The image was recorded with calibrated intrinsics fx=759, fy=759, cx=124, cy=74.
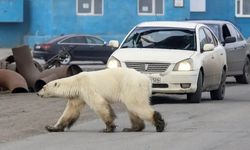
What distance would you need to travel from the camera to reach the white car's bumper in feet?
51.1

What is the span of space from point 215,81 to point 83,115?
14.3 ft

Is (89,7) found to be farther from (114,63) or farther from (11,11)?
(114,63)

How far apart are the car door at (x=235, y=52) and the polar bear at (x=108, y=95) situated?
1029cm

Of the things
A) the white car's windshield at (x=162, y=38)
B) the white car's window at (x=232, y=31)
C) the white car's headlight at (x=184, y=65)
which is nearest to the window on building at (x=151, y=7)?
the white car's window at (x=232, y=31)

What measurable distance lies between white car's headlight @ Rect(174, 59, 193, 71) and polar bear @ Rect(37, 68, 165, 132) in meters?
3.96

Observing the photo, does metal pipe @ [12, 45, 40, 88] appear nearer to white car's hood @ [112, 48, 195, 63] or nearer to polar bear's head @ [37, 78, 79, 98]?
white car's hood @ [112, 48, 195, 63]

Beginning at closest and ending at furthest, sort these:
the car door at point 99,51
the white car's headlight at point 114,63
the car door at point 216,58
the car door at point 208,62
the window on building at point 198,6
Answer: the white car's headlight at point 114,63
the car door at point 208,62
the car door at point 216,58
the car door at point 99,51
the window on building at point 198,6

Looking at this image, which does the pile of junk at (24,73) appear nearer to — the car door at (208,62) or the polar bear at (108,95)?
the car door at (208,62)

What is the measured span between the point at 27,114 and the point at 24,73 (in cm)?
577

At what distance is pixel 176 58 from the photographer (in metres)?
15.7

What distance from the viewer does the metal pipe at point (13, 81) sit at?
19297 millimetres

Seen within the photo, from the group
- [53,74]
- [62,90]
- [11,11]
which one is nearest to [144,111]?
[62,90]

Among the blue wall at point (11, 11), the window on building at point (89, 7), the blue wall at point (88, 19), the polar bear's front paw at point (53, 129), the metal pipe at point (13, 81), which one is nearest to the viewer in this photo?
the polar bear's front paw at point (53, 129)

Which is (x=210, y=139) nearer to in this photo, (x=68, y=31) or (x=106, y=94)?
(x=106, y=94)
